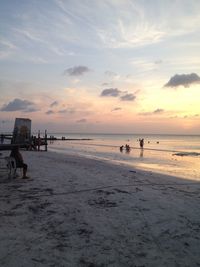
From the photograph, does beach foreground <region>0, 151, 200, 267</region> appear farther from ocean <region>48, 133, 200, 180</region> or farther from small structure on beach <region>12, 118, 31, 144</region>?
small structure on beach <region>12, 118, 31, 144</region>

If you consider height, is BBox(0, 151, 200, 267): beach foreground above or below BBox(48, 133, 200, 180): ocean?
above

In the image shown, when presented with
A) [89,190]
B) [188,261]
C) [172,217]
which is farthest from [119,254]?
[89,190]

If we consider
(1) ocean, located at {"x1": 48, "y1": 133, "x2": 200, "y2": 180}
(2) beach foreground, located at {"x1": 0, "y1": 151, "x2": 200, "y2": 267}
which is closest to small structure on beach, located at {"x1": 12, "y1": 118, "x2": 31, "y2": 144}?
(1) ocean, located at {"x1": 48, "y1": 133, "x2": 200, "y2": 180}

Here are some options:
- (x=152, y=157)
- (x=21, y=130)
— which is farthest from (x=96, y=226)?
(x=152, y=157)

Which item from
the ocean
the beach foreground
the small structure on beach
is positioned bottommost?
the ocean

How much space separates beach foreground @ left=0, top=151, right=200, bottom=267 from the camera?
5.16 m

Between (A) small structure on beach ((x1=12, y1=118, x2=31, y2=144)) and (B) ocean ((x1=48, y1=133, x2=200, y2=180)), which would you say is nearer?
(B) ocean ((x1=48, y1=133, x2=200, y2=180))

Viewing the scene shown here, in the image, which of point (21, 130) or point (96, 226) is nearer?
point (96, 226)

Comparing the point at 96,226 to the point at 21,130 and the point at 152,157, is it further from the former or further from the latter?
the point at 152,157

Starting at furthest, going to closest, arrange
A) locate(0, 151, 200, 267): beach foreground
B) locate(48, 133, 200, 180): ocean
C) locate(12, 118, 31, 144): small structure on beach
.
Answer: locate(12, 118, 31, 144): small structure on beach
locate(48, 133, 200, 180): ocean
locate(0, 151, 200, 267): beach foreground

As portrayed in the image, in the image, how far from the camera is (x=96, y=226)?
664 cm

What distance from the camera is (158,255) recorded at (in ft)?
17.5

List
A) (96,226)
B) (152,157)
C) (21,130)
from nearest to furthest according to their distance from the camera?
1. (96,226)
2. (21,130)
3. (152,157)

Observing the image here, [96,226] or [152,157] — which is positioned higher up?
[96,226]
